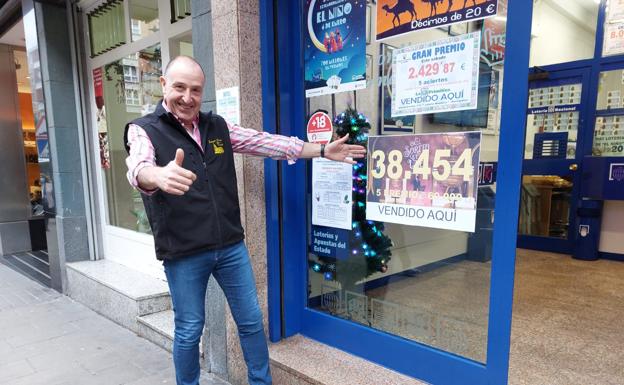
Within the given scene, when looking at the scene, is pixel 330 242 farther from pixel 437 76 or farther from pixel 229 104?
pixel 437 76

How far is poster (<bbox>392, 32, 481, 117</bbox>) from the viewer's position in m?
1.67

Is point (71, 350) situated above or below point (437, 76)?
below

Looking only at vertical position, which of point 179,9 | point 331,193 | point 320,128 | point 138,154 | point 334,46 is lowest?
point 331,193

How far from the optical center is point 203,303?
6.35 feet

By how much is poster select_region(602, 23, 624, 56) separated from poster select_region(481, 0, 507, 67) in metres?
4.42

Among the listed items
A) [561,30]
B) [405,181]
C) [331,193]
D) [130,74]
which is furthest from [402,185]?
[561,30]

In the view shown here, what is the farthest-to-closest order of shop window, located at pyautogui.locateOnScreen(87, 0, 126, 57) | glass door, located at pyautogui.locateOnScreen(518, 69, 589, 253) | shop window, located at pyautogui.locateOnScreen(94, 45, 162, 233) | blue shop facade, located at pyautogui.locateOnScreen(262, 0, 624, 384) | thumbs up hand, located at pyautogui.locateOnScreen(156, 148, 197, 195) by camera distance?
glass door, located at pyautogui.locateOnScreen(518, 69, 589, 253), shop window, located at pyautogui.locateOnScreen(87, 0, 126, 57), shop window, located at pyautogui.locateOnScreen(94, 45, 162, 233), blue shop facade, located at pyautogui.locateOnScreen(262, 0, 624, 384), thumbs up hand, located at pyautogui.locateOnScreen(156, 148, 197, 195)

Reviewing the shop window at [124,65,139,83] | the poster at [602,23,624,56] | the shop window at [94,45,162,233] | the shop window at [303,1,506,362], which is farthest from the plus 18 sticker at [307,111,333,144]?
the poster at [602,23,624,56]

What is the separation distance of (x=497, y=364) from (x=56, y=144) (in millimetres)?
4688

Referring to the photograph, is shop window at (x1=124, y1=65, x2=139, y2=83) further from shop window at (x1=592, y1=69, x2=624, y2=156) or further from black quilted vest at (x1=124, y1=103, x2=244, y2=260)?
shop window at (x1=592, y1=69, x2=624, y2=156)

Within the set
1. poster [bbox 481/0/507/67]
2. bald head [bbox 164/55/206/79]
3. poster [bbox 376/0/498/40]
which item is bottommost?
bald head [bbox 164/55/206/79]

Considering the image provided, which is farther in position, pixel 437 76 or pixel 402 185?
pixel 402 185

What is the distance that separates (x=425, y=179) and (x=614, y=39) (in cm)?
465

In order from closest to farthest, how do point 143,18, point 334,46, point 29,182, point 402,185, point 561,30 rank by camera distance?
point 402,185 → point 334,46 → point 143,18 → point 561,30 → point 29,182
